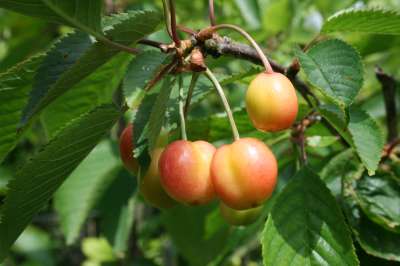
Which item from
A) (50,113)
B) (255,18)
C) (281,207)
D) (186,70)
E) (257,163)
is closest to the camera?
(257,163)

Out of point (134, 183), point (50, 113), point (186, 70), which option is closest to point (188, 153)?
point (186, 70)

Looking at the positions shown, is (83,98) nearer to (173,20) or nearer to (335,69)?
(173,20)

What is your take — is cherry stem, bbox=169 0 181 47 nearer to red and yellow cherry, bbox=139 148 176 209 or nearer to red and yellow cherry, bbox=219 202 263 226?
red and yellow cherry, bbox=139 148 176 209

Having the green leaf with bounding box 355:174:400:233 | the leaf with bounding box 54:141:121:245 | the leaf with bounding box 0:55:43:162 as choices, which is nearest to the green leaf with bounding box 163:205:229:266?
the leaf with bounding box 54:141:121:245

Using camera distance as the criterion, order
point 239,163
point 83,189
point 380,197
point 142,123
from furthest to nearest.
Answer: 1. point 83,189
2. point 380,197
3. point 142,123
4. point 239,163

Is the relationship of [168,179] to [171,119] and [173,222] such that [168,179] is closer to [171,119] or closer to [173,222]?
[171,119]

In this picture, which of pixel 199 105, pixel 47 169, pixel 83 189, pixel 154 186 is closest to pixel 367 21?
pixel 154 186
